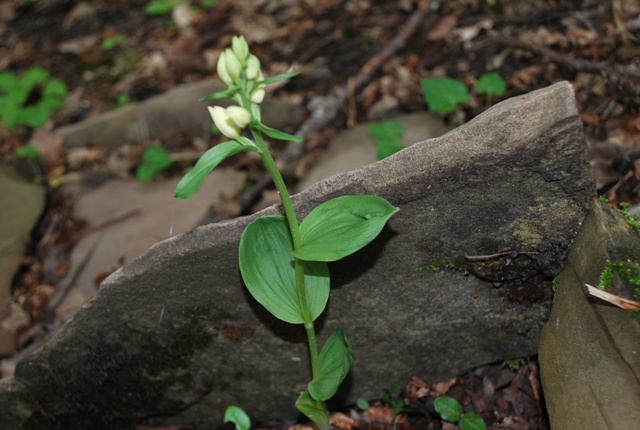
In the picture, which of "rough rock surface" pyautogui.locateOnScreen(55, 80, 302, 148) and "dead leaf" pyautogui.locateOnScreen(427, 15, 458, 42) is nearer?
"dead leaf" pyautogui.locateOnScreen(427, 15, 458, 42)

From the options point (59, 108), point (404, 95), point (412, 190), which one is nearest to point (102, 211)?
point (59, 108)

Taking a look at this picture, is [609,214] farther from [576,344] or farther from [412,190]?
[412,190]

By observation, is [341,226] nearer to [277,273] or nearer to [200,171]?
[277,273]

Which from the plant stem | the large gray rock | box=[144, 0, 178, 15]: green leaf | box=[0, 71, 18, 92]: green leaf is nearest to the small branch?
the large gray rock

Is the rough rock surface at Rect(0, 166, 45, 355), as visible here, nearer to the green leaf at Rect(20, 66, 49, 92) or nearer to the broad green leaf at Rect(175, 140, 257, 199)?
the green leaf at Rect(20, 66, 49, 92)

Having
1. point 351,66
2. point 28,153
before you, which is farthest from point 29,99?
point 351,66

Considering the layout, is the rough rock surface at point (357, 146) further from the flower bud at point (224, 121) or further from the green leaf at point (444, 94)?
the flower bud at point (224, 121)
